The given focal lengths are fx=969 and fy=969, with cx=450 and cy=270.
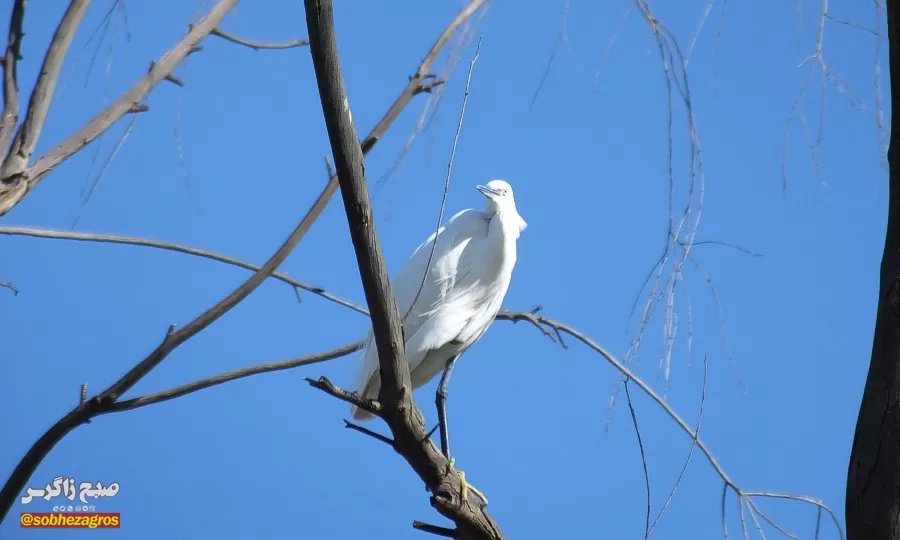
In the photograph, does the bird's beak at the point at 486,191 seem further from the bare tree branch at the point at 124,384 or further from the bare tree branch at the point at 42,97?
the bare tree branch at the point at 42,97

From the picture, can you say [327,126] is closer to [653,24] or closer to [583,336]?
[653,24]

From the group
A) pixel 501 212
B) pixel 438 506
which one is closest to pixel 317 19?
pixel 438 506

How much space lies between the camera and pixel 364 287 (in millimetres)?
1115

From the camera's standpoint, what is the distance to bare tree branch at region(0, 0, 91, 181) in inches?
58.9

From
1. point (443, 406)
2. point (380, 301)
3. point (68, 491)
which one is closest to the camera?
point (380, 301)

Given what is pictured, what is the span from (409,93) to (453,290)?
63cm

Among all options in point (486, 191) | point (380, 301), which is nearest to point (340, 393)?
point (380, 301)

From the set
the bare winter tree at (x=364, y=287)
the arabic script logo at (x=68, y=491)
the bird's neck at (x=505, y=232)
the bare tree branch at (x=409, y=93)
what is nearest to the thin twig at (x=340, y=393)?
the bare winter tree at (x=364, y=287)

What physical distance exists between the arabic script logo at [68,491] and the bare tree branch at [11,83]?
5.68ft

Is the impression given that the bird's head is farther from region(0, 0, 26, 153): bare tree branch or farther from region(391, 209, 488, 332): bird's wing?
region(0, 0, 26, 153): bare tree branch

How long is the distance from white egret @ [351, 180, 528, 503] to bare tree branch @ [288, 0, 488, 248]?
45cm

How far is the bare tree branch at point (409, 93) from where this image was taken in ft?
5.08

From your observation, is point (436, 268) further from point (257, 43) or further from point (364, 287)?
point (364, 287)

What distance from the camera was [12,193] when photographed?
1.50 metres
